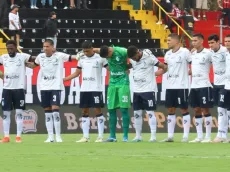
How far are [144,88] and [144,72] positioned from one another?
0.37 meters

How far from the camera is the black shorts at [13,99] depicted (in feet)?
78.0

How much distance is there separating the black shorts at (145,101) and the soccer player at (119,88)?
0.19 m

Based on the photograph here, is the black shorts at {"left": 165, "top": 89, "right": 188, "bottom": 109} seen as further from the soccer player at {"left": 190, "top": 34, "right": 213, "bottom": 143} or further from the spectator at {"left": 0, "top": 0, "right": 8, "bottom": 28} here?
the spectator at {"left": 0, "top": 0, "right": 8, "bottom": 28}

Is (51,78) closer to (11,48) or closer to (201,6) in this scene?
(11,48)

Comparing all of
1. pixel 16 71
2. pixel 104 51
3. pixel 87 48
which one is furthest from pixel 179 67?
pixel 16 71

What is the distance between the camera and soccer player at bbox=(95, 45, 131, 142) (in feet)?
76.9

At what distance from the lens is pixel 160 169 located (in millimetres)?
15938

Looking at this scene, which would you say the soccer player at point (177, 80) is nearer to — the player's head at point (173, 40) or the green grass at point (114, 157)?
the player's head at point (173, 40)

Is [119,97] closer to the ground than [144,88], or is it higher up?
closer to the ground

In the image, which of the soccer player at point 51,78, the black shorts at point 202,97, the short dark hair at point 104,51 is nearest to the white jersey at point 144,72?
the short dark hair at point 104,51

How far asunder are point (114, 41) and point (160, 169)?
2090 cm

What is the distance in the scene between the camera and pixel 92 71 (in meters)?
24.0

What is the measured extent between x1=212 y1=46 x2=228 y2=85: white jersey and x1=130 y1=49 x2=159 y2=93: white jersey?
1395 mm

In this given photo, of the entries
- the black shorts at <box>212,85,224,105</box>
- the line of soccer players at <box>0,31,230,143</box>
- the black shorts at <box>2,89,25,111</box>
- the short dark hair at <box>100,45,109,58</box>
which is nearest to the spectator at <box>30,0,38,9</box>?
the line of soccer players at <box>0,31,230,143</box>
